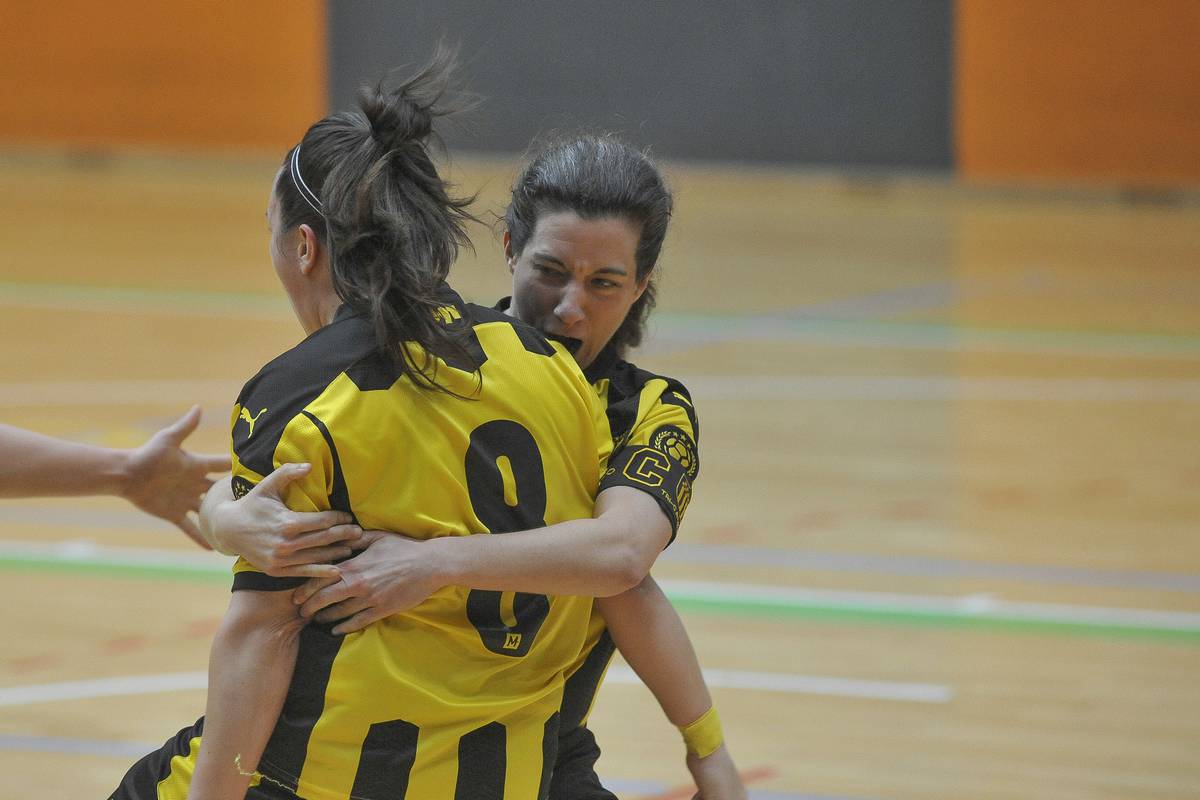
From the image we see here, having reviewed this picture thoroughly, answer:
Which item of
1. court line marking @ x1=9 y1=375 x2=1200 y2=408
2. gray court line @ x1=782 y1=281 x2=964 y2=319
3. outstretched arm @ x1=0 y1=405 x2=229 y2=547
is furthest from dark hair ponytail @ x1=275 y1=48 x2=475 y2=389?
gray court line @ x1=782 y1=281 x2=964 y2=319

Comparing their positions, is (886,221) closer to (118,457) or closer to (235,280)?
(235,280)

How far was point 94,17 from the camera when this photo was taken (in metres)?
12.4

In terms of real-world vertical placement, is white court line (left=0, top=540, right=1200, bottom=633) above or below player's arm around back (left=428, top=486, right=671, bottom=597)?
above

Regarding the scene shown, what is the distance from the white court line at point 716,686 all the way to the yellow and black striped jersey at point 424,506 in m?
1.89

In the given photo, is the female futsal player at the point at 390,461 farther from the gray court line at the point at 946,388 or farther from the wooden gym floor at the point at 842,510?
the gray court line at the point at 946,388

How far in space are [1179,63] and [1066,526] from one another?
6.91 metres

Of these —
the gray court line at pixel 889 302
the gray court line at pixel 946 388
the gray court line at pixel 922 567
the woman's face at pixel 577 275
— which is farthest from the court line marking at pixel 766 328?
the woman's face at pixel 577 275

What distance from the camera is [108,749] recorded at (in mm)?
3166

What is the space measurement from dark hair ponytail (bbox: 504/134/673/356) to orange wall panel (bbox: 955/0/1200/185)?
9.63 m

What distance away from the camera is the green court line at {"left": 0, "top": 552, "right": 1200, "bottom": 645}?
3.87m

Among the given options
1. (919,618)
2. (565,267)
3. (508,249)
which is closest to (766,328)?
(919,618)

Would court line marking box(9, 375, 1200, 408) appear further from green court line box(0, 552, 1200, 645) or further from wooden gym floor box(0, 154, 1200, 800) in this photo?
green court line box(0, 552, 1200, 645)

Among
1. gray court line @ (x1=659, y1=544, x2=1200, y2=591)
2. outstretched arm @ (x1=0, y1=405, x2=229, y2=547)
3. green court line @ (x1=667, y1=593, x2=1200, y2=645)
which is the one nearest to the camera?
outstretched arm @ (x1=0, y1=405, x2=229, y2=547)

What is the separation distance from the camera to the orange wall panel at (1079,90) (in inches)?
421
